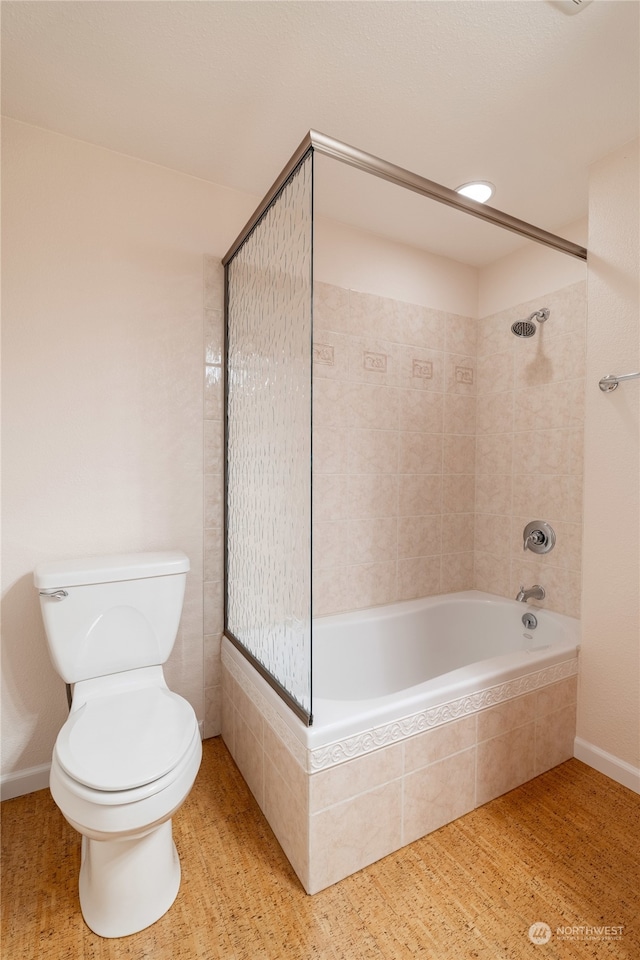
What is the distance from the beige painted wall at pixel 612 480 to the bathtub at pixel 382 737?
129 millimetres

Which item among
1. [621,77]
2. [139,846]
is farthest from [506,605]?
[621,77]

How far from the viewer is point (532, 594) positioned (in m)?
2.42

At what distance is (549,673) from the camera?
1919 mm

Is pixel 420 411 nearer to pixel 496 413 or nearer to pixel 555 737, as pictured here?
pixel 496 413

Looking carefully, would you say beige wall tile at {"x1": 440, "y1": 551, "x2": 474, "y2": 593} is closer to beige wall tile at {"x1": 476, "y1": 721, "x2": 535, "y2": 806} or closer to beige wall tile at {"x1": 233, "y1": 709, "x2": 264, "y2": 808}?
beige wall tile at {"x1": 476, "y1": 721, "x2": 535, "y2": 806}

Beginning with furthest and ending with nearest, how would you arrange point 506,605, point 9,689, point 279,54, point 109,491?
1. point 506,605
2. point 109,491
3. point 9,689
4. point 279,54

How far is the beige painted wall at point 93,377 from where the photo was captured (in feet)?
5.65

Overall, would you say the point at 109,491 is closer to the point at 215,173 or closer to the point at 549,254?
the point at 215,173

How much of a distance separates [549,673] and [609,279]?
1.58 meters

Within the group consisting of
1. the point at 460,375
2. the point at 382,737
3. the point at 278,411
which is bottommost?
the point at 382,737

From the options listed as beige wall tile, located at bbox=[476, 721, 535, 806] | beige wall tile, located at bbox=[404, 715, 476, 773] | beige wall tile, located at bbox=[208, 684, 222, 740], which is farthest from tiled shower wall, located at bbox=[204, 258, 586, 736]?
beige wall tile, located at bbox=[404, 715, 476, 773]

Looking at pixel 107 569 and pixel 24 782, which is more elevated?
pixel 107 569

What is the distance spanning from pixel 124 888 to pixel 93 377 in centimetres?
163

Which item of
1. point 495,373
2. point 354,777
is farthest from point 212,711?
point 495,373
